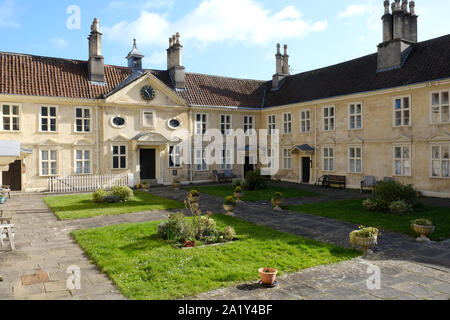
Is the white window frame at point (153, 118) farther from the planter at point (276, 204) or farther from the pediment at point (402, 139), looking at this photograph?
the pediment at point (402, 139)

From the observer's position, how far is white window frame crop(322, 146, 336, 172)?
26.4m

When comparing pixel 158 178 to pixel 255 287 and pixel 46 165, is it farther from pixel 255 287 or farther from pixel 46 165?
pixel 255 287

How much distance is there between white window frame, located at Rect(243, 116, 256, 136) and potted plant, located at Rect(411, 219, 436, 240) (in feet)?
71.6

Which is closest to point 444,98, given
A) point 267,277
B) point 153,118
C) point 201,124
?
point 201,124

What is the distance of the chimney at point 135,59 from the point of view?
2964 cm

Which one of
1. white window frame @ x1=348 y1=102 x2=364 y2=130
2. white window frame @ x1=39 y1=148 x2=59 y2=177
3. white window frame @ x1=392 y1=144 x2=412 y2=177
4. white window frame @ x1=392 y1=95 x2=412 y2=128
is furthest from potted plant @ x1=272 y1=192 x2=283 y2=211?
white window frame @ x1=39 y1=148 x2=59 y2=177

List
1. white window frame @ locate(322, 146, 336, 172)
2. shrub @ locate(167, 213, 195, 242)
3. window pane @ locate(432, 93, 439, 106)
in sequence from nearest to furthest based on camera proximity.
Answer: shrub @ locate(167, 213, 195, 242) < window pane @ locate(432, 93, 439, 106) < white window frame @ locate(322, 146, 336, 172)

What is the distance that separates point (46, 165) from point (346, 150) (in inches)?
839

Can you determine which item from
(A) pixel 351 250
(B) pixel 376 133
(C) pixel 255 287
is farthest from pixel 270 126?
(C) pixel 255 287

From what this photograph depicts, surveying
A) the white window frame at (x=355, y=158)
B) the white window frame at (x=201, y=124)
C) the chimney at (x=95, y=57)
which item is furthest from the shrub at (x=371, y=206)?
the chimney at (x=95, y=57)

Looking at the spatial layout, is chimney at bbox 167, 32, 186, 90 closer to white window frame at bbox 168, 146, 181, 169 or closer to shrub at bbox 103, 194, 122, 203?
white window frame at bbox 168, 146, 181, 169

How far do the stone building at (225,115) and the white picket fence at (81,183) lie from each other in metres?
0.71

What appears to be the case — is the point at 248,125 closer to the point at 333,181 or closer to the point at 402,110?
the point at 333,181

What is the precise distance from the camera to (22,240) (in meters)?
11.2
